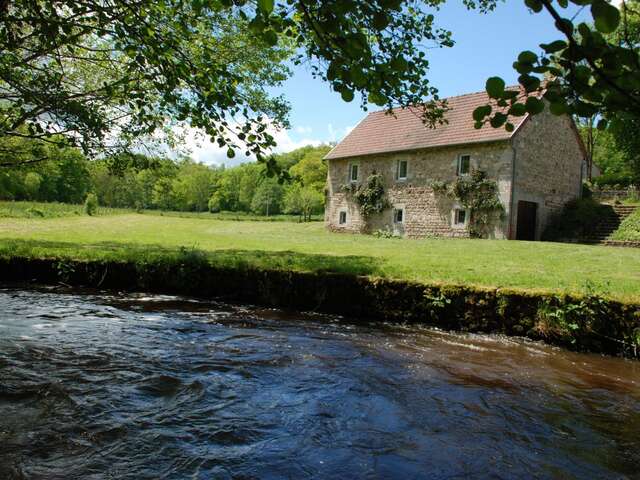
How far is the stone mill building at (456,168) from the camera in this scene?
23.9 m

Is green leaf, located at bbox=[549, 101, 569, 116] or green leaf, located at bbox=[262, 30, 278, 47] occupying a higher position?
green leaf, located at bbox=[262, 30, 278, 47]

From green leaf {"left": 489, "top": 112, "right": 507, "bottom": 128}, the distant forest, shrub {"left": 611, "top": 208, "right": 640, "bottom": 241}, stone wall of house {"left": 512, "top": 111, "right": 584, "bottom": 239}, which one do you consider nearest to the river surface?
green leaf {"left": 489, "top": 112, "right": 507, "bottom": 128}

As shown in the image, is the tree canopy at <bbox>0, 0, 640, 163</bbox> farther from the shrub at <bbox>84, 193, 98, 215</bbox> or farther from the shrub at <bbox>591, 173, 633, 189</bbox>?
the shrub at <bbox>591, 173, 633, 189</bbox>

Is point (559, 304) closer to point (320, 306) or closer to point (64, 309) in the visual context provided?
point (320, 306)

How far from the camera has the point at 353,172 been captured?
31.1 m

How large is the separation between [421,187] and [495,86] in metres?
25.9

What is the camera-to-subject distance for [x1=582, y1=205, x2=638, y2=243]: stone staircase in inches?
949

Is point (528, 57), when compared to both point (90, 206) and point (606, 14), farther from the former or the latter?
point (90, 206)

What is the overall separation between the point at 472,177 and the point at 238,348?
21.3 meters

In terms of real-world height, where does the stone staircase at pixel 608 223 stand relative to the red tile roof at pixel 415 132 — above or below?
below

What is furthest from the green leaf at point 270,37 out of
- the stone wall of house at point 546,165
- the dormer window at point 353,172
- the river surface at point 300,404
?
the dormer window at point 353,172

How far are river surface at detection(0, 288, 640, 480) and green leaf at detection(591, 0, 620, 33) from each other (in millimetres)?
3054

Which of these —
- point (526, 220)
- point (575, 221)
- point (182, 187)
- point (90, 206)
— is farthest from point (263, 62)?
point (182, 187)

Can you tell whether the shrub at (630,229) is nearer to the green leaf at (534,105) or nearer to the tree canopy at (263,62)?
the tree canopy at (263,62)
